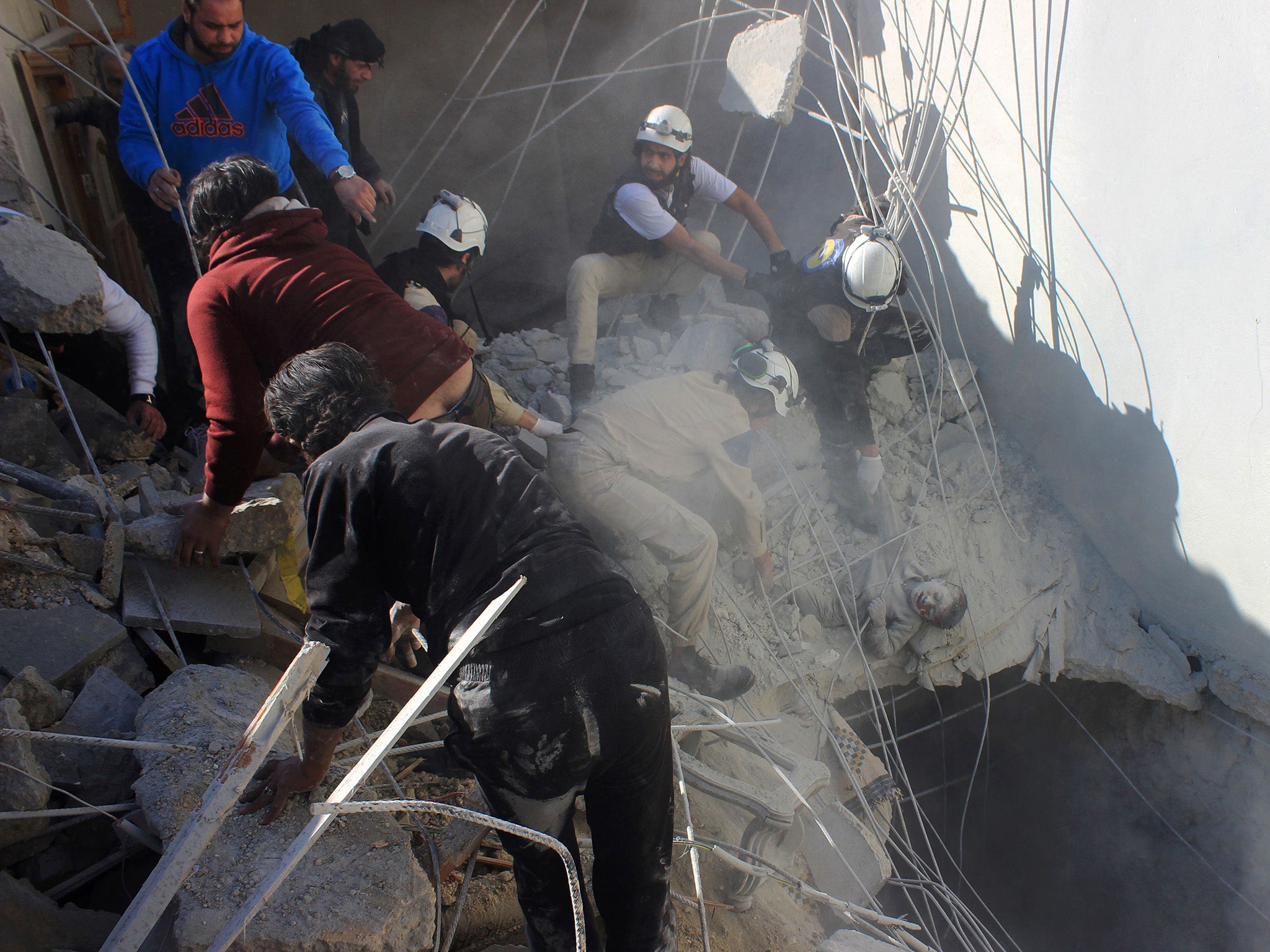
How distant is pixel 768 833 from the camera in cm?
296

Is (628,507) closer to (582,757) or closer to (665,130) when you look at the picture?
(582,757)

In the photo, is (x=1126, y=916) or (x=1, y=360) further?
(x=1126, y=916)

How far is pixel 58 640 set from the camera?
7.80 feet

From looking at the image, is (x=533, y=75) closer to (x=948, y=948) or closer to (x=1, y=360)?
(x=1, y=360)

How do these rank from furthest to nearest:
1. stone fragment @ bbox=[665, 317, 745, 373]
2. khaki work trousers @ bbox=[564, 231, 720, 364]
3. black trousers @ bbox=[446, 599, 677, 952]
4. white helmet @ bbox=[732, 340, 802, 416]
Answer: stone fragment @ bbox=[665, 317, 745, 373], khaki work trousers @ bbox=[564, 231, 720, 364], white helmet @ bbox=[732, 340, 802, 416], black trousers @ bbox=[446, 599, 677, 952]

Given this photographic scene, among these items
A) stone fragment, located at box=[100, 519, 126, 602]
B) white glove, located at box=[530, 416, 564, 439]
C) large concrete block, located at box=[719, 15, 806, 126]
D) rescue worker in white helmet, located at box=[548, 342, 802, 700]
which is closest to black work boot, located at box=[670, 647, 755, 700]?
rescue worker in white helmet, located at box=[548, 342, 802, 700]

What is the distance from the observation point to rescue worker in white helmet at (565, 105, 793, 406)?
452 cm

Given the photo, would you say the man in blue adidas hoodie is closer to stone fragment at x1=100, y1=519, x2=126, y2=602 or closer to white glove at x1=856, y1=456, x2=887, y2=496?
stone fragment at x1=100, y1=519, x2=126, y2=602

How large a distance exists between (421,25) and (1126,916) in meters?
7.95

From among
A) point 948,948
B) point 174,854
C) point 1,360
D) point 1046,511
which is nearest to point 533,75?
point 1,360

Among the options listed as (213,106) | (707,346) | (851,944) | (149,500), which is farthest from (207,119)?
(851,944)

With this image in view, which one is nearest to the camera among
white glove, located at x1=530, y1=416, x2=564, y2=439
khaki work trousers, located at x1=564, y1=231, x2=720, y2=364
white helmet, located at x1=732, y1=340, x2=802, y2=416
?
white glove, located at x1=530, y1=416, x2=564, y2=439

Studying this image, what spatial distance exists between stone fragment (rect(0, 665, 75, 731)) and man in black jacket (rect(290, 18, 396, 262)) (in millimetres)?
2791

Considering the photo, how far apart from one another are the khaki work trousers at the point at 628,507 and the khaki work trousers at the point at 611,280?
121 centimetres
